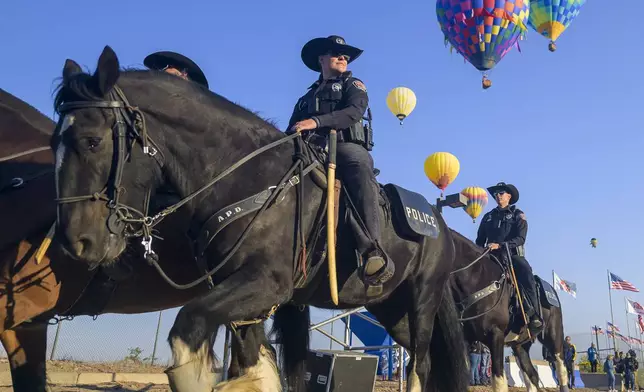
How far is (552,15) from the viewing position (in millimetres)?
32281

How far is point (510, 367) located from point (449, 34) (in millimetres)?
15233

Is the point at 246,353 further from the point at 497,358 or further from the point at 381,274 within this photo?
the point at 497,358

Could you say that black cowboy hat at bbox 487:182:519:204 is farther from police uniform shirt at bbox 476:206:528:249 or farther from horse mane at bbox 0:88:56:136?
horse mane at bbox 0:88:56:136

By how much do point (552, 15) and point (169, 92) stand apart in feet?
103

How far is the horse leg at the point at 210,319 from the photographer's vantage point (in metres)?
3.77

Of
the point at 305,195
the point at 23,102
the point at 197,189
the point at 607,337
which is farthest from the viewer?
the point at 607,337

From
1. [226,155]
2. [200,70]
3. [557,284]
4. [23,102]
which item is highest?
[557,284]

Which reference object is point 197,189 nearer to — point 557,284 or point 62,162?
point 62,162

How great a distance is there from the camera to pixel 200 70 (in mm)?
6387

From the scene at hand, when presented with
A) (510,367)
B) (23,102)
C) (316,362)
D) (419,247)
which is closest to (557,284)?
(510,367)

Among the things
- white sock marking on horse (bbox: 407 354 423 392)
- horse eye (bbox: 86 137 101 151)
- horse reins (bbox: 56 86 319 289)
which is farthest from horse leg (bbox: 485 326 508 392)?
horse eye (bbox: 86 137 101 151)

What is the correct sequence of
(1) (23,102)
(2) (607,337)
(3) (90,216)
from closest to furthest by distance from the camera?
(3) (90,216)
(1) (23,102)
(2) (607,337)

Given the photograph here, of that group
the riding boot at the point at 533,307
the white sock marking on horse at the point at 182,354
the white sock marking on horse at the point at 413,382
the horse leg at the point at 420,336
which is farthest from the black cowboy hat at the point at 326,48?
the riding boot at the point at 533,307

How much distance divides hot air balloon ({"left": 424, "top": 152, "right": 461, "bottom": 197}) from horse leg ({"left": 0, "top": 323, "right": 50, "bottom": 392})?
26084 millimetres
